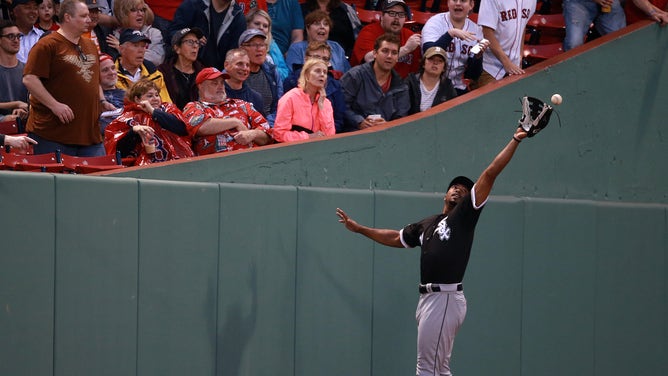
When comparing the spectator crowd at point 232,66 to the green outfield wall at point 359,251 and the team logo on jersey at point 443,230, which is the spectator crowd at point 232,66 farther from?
the team logo on jersey at point 443,230

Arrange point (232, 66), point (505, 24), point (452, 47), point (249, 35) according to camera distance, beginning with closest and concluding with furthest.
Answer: point (232, 66) → point (249, 35) → point (505, 24) → point (452, 47)

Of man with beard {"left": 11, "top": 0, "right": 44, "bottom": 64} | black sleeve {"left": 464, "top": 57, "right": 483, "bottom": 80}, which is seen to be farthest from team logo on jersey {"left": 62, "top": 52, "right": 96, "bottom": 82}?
black sleeve {"left": 464, "top": 57, "right": 483, "bottom": 80}

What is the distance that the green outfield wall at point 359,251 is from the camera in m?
7.07

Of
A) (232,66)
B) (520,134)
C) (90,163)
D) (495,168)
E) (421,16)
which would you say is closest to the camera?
(520,134)

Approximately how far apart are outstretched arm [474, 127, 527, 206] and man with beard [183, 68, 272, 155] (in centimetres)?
223

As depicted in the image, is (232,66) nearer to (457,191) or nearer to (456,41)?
(456,41)

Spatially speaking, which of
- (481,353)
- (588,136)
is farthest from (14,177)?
(588,136)

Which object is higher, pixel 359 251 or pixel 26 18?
pixel 26 18

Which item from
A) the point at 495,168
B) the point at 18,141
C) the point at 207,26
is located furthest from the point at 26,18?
the point at 495,168

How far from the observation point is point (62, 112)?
26.4 ft

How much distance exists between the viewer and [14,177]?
267 inches

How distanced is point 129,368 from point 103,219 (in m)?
1.00

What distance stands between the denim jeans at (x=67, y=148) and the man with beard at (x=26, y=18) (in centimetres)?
191

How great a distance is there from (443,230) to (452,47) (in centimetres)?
368
